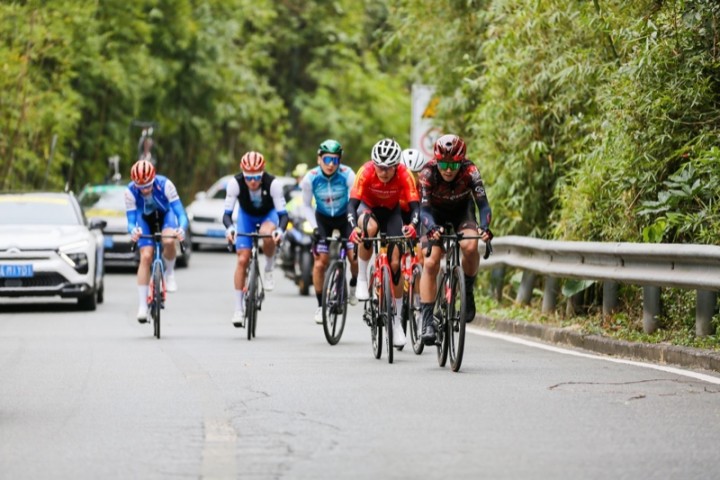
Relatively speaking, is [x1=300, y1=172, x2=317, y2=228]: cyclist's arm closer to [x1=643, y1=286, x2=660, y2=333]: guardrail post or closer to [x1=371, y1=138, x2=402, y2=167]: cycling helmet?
[x1=371, y1=138, x2=402, y2=167]: cycling helmet

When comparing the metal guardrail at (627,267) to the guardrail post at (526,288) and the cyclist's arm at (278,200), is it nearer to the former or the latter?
the guardrail post at (526,288)

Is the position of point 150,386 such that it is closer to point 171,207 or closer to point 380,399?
point 380,399

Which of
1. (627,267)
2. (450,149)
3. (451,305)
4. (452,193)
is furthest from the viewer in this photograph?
(627,267)

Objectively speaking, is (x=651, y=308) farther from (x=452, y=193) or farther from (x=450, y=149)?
(x=450, y=149)

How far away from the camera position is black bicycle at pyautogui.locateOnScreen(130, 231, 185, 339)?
16.1 metres

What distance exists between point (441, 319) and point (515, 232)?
25.9ft

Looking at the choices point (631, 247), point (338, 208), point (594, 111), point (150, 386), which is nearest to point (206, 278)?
point (594, 111)

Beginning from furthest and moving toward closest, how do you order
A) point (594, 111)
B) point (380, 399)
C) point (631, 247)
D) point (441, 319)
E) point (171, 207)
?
point (594, 111) < point (171, 207) < point (631, 247) < point (441, 319) < point (380, 399)

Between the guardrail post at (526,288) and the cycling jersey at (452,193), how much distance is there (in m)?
5.22

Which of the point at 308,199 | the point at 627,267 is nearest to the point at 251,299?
the point at 308,199

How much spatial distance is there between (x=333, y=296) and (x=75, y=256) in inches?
252

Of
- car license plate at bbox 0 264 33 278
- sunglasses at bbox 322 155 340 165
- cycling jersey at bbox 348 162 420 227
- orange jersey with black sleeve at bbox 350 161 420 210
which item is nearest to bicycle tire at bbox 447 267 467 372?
cycling jersey at bbox 348 162 420 227

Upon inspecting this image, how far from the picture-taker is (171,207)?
16.4 meters

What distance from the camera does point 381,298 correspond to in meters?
13.2
